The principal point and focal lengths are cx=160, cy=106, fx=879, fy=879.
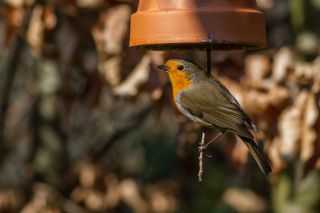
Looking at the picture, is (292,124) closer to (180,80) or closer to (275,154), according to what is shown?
(275,154)

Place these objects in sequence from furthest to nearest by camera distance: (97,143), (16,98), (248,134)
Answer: (16,98) → (97,143) → (248,134)

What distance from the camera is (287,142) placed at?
15.7 feet

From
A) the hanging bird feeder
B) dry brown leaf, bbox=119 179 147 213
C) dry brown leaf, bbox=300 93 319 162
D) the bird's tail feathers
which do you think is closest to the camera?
the hanging bird feeder

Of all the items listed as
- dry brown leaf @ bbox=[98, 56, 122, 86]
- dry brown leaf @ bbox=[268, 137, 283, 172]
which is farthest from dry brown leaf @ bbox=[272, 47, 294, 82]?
dry brown leaf @ bbox=[98, 56, 122, 86]

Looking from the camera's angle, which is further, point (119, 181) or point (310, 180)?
point (119, 181)

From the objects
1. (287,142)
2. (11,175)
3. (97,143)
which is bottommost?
(11,175)

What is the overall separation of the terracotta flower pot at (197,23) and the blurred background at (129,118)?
4.96 ft

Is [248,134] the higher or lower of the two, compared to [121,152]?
higher

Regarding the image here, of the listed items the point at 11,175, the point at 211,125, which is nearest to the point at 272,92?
the point at 211,125

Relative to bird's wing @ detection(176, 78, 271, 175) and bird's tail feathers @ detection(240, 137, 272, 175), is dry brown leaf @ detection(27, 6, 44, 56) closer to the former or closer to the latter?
bird's wing @ detection(176, 78, 271, 175)

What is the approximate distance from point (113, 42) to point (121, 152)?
3.47 m

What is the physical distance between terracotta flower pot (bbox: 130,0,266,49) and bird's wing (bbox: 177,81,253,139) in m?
0.30

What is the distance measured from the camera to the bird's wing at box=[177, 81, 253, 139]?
3.41 m

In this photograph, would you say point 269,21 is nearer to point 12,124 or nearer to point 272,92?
point 272,92
